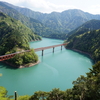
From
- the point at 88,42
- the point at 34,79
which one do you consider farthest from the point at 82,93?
the point at 88,42

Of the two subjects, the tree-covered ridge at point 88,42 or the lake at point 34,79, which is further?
the tree-covered ridge at point 88,42

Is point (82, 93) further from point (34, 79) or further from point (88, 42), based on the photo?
point (88, 42)

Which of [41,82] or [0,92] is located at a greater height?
[0,92]

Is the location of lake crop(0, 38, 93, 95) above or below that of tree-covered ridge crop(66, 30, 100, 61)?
below

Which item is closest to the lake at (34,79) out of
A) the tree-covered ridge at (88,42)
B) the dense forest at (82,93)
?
the dense forest at (82,93)

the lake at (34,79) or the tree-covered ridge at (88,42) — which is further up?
the tree-covered ridge at (88,42)

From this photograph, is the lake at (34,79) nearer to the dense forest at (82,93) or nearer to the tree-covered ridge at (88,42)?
the dense forest at (82,93)

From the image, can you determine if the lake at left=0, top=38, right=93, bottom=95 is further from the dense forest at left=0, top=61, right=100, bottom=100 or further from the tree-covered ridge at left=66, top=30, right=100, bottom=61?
the tree-covered ridge at left=66, top=30, right=100, bottom=61

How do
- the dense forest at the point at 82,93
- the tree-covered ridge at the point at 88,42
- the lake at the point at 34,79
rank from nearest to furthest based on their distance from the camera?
1. the dense forest at the point at 82,93
2. the lake at the point at 34,79
3. the tree-covered ridge at the point at 88,42

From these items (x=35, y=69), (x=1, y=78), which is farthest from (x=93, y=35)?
(x=1, y=78)

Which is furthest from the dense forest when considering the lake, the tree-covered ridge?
the tree-covered ridge

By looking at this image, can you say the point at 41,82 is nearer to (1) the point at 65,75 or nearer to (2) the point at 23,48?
(1) the point at 65,75
